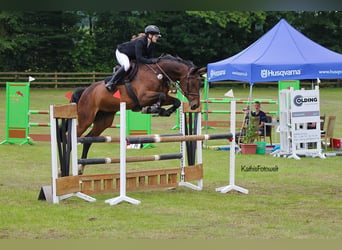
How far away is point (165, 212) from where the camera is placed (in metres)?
6.39

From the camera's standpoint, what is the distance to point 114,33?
40219mm

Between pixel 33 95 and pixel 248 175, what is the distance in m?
22.1

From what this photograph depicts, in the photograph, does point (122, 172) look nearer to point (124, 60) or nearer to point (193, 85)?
point (193, 85)

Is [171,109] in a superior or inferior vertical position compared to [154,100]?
inferior

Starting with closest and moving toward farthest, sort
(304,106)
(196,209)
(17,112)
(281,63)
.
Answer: (196,209) → (304,106) → (281,63) → (17,112)

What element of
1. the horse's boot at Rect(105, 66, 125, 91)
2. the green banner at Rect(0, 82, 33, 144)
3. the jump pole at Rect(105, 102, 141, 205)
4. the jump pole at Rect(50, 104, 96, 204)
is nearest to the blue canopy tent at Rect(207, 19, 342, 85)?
the green banner at Rect(0, 82, 33, 144)

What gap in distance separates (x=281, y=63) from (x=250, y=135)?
1615 mm

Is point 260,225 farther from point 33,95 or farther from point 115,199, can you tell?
point 33,95

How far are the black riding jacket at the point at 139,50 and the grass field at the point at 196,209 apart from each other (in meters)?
1.70

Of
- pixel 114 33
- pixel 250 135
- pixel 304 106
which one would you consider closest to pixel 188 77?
pixel 304 106

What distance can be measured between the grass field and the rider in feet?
5.17

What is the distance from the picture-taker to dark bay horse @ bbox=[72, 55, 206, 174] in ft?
26.0

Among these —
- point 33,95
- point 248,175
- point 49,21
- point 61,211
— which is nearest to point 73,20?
point 49,21

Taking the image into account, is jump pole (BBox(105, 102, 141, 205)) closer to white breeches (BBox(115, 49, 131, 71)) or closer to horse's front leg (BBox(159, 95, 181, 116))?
horse's front leg (BBox(159, 95, 181, 116))
